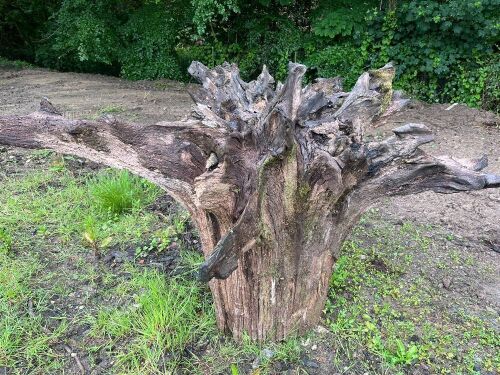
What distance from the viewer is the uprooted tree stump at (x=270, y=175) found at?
1.70 metres

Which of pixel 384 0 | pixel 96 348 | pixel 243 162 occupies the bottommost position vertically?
pixel 96 348

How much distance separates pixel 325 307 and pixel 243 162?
113 cm

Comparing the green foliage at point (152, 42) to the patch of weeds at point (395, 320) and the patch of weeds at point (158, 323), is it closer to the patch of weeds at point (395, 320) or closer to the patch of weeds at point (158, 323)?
the patch of weeds at point (395, 320)

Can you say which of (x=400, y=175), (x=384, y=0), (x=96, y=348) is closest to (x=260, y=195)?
(x=400, y=175)

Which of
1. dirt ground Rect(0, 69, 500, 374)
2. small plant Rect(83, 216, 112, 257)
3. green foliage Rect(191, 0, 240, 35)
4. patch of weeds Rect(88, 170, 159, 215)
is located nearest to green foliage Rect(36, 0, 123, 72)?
dirt ground Rect(0, 69, 500, 374)

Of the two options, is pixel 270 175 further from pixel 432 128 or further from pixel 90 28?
pixel 90 28

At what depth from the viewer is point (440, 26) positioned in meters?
6.51

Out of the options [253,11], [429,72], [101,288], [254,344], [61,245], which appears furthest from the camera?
[253,11]

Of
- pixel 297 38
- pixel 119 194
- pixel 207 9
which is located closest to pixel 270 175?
pixel 119 194

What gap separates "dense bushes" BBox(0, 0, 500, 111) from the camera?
6547 mm

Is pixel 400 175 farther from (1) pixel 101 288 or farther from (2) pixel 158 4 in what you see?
(2) pixel 158 4

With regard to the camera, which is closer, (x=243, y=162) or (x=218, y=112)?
(x=243, y=162)

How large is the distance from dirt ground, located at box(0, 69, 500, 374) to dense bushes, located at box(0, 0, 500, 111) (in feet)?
1.67

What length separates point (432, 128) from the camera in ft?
20.1
